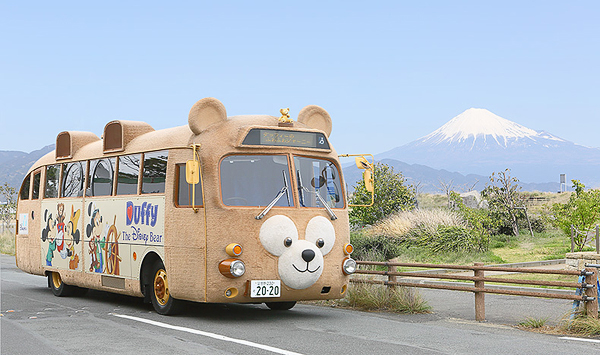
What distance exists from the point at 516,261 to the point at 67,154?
13.8 metres

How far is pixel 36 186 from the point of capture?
17.9 metres

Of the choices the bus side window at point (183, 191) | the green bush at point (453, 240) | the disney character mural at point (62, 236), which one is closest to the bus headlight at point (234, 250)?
the bus side window at point (183, 191)

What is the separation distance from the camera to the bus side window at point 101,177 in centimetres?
1430

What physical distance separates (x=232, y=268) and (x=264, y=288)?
1.98 ft

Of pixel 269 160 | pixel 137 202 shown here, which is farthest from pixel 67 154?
pixel 269 160

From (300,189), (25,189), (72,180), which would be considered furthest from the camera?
(25,189)

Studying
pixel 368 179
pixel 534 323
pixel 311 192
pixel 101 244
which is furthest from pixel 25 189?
pixel 534 323

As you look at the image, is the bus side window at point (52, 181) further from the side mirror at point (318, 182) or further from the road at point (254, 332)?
the side mirror at point (318, 182)

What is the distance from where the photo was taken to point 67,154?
647 inches

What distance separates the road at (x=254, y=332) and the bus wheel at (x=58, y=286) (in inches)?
66.9

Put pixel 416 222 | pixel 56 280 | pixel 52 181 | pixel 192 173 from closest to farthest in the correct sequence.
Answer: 1. pixel 192 173
2. pixel 56 280
3. pixel 52 181
4. pixel 416 222

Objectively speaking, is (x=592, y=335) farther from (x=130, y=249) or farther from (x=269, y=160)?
(x=130, y=249)

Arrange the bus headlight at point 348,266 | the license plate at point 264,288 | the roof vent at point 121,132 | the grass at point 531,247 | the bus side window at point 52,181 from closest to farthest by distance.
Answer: the license plate at point 264,288 < the bus headlight at point 348,266 < the roof vent at point 121,132 < the bus side window at point 52,181 < the grass at point 531,247

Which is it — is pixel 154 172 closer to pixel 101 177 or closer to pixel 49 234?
pixel 101 177
